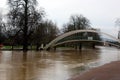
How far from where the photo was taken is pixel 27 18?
63.5 meters

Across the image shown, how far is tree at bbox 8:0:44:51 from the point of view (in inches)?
2478

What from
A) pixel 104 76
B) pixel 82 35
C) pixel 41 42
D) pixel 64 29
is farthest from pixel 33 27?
pixel 104 76

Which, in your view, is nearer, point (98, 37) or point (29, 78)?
point (29, 78)

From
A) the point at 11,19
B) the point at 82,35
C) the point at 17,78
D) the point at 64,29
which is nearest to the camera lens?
the point at 17,78

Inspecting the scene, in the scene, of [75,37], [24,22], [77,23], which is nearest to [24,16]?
[24,22]

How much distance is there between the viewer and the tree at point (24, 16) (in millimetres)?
62938

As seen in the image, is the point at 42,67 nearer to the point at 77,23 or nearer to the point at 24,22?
the point at 24,22

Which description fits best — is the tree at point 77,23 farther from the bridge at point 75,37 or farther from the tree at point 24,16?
the tree at point 24,16

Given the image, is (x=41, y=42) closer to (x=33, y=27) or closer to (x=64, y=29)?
(x=33, y=27)

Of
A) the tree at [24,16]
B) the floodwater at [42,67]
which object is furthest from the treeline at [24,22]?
the floodwater at [42,67]

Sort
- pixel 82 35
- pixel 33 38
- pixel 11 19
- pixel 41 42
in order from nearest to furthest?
pixel 11 19 → pixel 33 38 → pixel 41 42 → pixel 82 35

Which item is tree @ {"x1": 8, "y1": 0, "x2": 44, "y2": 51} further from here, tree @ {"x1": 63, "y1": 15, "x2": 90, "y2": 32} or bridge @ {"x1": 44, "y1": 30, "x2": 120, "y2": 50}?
tree @ {"x1": 63, "y1": 15, "x2": 90, "y2": 32}

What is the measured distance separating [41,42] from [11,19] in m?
11.3

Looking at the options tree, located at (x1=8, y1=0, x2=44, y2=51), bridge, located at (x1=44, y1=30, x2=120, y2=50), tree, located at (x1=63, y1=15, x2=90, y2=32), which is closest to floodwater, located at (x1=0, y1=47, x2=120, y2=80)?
tree, located at (x1=8, y1=0, x2=44, y2=51)
